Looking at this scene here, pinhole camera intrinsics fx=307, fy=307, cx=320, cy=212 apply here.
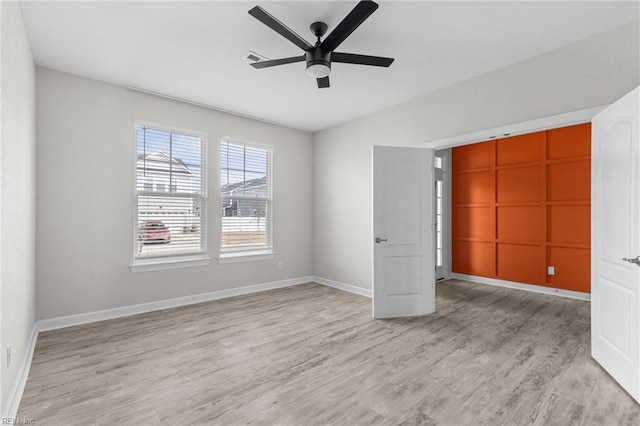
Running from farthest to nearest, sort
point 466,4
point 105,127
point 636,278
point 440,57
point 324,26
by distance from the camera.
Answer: point 105,127 → point 440,57 → point 324,26 → point 466,4 → point 636,278

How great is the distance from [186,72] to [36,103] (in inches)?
63.3

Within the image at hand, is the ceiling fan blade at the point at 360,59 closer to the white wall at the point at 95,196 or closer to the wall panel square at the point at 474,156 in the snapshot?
the white wall at the point at 95,196

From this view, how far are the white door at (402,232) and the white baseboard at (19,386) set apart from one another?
3.21 m

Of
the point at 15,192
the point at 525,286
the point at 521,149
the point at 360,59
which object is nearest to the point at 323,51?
the point at 360,59

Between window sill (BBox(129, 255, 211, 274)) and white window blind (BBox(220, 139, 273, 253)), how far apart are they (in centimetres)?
38

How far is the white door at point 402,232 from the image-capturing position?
12.6 ft

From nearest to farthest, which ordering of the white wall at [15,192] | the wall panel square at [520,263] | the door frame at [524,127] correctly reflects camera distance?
the white wall at [15,192] < the door frame at [524,127] < the wall panel square at [520,263]

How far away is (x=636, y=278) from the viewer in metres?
2.11

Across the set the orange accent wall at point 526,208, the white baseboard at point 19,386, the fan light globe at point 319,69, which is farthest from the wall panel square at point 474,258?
the white baseboard at point 19,386

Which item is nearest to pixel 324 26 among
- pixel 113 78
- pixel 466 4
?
pixel 466 4

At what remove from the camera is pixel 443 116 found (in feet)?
13.0

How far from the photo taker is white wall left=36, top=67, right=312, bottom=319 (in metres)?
3.38

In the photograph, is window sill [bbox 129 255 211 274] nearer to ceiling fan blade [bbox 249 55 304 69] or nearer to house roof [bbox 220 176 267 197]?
house roof [bbox 220 176 267 197]

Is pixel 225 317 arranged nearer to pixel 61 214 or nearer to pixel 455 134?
pixel 61 214
